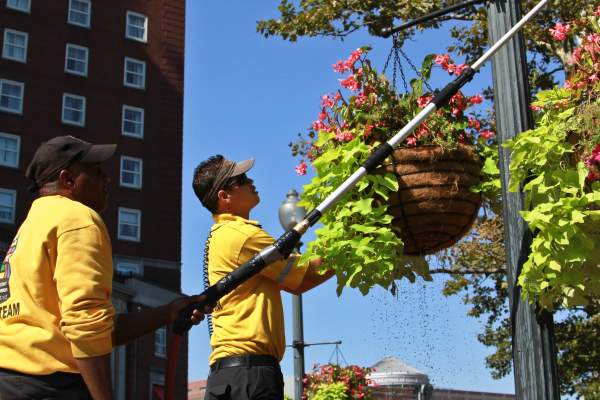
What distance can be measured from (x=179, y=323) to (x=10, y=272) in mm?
644

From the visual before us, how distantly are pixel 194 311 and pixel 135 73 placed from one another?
41.4 meters

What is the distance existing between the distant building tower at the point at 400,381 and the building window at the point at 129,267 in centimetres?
2113

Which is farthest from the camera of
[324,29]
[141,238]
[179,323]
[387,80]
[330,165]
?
[141,238]

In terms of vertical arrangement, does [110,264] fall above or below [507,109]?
below

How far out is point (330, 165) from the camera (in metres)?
4.41

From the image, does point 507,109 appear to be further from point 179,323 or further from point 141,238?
point 141,238

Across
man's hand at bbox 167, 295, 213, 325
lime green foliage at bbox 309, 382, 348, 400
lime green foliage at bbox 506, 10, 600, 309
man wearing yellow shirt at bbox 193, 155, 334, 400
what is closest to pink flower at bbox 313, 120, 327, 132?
man wearing yellow shirt at bbox 193, 155, 334, 400

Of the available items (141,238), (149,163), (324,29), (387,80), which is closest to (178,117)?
(149,163)

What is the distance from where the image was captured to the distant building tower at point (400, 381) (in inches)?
712

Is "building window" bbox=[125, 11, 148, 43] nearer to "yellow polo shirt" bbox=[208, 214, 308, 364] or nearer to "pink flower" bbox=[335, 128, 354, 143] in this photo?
"pink flower" bbox=[335, 128, 354, 143]

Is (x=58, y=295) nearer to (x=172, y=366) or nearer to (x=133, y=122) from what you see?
→ (x=172, y=366)

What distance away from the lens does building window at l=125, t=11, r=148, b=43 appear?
44250 millimetres

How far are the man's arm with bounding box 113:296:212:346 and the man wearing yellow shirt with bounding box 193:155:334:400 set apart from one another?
0.62m

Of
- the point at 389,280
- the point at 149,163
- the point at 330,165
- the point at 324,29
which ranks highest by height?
the point at 149,163
